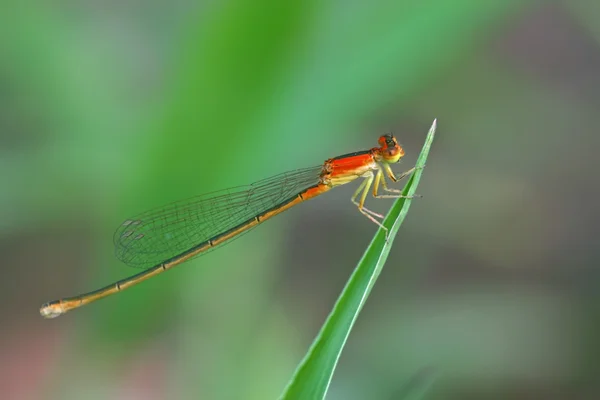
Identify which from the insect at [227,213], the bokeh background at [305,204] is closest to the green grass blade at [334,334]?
the bokeh background at [305,204]

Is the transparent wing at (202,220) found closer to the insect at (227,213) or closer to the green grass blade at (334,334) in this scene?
the insect at (227,213)

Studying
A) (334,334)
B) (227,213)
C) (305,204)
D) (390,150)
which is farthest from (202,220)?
(334,334)

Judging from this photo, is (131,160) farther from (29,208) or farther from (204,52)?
(29,208)

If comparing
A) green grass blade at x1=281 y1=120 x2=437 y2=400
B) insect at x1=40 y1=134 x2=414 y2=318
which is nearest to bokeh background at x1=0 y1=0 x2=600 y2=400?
insect at x1=40 y1=134 x2=414 y2=318

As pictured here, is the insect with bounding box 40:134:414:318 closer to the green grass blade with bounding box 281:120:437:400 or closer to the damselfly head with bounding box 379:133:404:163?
the damselfly head with bounding box 379:133:404:163

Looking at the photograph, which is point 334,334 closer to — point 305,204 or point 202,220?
point 202,220
